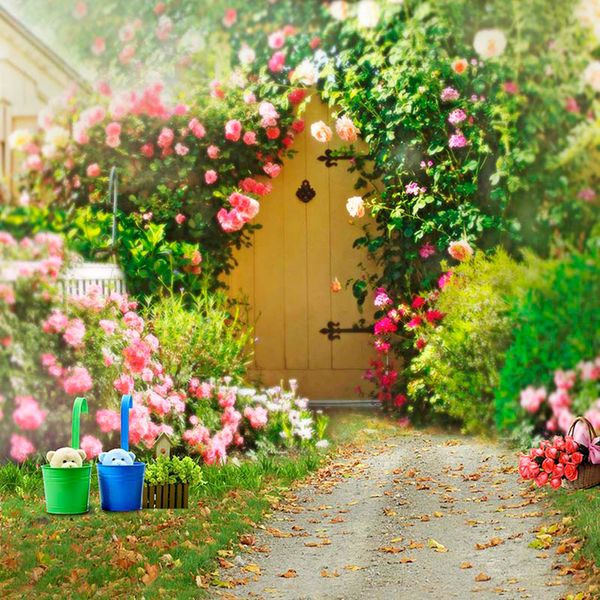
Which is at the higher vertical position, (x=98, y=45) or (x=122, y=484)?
(x=98, y=45)

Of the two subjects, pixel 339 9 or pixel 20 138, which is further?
pixel 20 138

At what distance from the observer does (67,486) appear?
2109mm

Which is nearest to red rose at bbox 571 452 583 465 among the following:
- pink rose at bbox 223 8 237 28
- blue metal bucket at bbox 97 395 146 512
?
blue metal bucket at bbox 97 395 146 512

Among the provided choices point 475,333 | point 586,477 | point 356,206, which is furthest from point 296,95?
point 586,477

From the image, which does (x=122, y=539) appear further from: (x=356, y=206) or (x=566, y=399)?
(x=566, y=399)

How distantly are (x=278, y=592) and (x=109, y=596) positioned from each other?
15.4 inches

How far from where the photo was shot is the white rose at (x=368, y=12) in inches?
58.7

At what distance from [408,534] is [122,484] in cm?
Answer: 92

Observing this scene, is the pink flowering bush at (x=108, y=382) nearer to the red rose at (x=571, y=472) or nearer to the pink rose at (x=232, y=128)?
the pink rose at (x=232, y=128)

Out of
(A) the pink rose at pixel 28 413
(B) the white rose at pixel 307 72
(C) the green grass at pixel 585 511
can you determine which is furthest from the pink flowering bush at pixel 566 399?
(A) the pink rose at pixel 28 413

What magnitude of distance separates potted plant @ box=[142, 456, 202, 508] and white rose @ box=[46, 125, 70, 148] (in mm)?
753

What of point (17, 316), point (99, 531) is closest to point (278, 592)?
point (99, 531)

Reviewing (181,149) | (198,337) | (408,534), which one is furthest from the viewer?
(198,337)

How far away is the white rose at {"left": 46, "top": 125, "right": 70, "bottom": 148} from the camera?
1994mm
